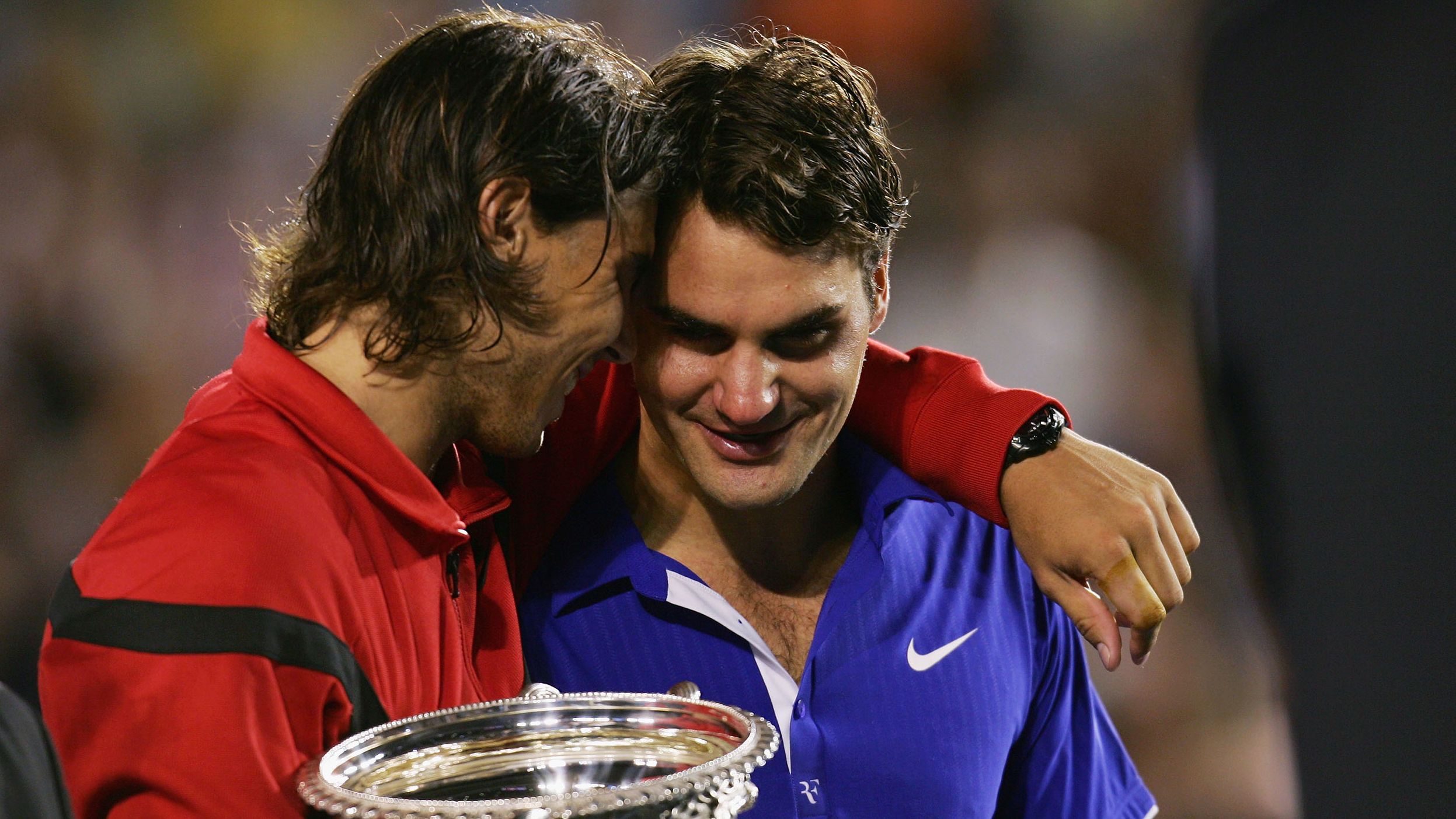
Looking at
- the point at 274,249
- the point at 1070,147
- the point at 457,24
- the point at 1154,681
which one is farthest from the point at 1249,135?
the point at 1070,147

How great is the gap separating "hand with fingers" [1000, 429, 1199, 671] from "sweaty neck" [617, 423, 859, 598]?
414 mm

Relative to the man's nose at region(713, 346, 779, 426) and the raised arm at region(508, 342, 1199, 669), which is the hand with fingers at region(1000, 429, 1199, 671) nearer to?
the raised arm at region(508, 342, 1199, 669)

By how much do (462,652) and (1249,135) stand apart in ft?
4.68

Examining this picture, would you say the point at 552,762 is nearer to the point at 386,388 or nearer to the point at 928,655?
the point at 386,388

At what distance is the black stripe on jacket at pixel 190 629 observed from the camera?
4.57 ft

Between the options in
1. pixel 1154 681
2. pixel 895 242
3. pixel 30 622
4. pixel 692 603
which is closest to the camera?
pixel 692 603

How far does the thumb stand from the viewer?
6.15ft

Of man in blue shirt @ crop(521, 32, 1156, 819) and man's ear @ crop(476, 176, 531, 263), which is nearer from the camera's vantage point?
man's ear @ crop(476, 176, 531, 263)

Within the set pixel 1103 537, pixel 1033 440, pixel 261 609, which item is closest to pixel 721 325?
pixel 1033 440

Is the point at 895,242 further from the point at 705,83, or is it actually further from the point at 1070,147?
the point at 705,83

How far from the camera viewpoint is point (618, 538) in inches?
90.4

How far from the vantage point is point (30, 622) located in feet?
12.6

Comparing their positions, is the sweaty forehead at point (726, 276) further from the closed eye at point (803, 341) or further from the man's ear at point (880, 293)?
the man's ear at point (880, 293)

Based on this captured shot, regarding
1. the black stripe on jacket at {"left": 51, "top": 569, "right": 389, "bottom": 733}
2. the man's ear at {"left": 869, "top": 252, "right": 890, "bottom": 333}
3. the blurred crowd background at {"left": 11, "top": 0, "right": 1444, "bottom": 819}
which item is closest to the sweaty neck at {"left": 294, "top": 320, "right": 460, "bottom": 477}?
the black stripe on jacket at {"left": 51, "top": 569, "right": 389, "bottom": 733}
